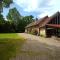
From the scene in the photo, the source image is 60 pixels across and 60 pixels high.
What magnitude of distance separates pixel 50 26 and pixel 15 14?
74999 mm

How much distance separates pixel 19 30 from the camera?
89438mm

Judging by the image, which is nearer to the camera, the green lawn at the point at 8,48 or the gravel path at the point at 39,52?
the gravel path at the point at 39,52

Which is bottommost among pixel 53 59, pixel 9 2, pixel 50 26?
pixel 53 59

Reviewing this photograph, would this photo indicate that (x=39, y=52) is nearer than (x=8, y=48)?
Yes

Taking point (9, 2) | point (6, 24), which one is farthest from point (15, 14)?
point (9, 2)

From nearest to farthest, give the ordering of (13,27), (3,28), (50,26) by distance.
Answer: (50,26) → (3,28) → (13,27)

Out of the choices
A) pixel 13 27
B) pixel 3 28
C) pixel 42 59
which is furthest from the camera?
pixel 13 27

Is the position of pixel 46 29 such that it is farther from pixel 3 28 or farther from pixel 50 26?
pixel 3 28

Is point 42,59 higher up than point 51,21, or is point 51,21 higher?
point 51,21

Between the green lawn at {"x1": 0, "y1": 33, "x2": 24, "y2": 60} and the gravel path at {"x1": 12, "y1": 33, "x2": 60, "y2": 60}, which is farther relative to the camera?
the green lawn at {"x1": 0, "y1": 33, "x2": 24, "y2": 60}

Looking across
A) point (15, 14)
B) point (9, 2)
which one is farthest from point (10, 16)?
point (9, 2)

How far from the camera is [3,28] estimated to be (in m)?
79.1

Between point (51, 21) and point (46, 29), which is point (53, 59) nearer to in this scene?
point (46, 29)

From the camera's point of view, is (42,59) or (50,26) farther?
(50,26)
